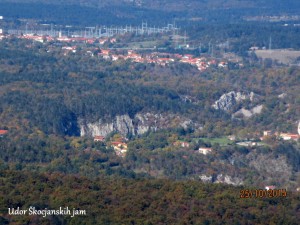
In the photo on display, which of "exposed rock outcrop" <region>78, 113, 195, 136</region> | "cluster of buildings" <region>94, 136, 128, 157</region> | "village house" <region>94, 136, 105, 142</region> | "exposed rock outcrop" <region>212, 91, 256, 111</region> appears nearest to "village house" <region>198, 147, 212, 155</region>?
"cluster of buildings" <region>94, 136, 128, 157</region>

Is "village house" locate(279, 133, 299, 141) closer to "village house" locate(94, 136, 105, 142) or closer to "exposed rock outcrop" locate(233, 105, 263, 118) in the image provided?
"exposed rock outcrop" locate(233, 105, 263, 118)

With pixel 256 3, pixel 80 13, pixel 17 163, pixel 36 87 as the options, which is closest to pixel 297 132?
pixel 36 87

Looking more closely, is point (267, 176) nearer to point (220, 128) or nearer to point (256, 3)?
point (220, 128)

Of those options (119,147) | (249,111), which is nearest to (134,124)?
(119,147)

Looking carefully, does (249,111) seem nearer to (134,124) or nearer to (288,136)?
(134,124)

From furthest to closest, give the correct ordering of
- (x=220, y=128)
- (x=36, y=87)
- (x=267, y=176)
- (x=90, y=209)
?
1. (x=36, y=87)
2. (x=220, y=128)
3. (x=267, y=176)
4. (x=90, y=209)

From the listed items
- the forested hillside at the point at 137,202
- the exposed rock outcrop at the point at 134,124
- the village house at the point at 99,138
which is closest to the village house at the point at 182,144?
the village house at the point at 99,138
